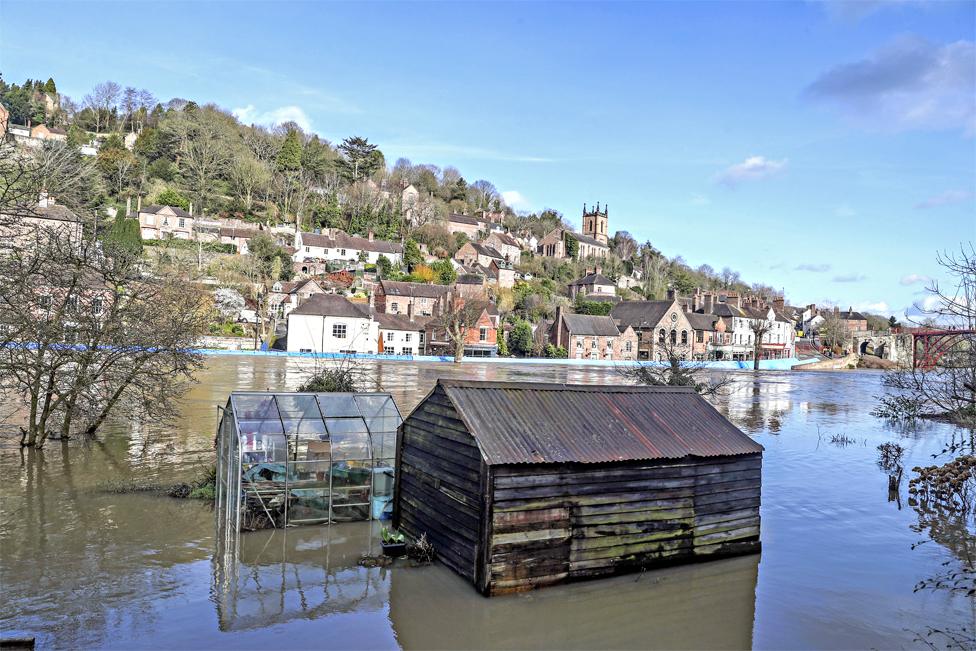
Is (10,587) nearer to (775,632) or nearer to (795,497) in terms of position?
(775,632)

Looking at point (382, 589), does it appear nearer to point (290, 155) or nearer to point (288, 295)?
point (288, 295)

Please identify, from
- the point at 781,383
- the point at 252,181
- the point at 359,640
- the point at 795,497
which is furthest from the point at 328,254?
the point at 359,640

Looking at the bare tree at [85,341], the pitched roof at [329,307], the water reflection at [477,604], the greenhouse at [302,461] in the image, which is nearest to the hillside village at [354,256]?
the pitched roof at [329,307]

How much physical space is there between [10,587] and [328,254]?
7782 cm

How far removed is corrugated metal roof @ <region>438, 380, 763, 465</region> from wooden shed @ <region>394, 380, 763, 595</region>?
1.2 inches

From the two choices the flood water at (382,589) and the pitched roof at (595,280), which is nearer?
the flood water at (382,589)

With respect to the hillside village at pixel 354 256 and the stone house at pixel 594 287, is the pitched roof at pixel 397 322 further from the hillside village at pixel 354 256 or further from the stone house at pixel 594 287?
the stone house at pixel 594 287

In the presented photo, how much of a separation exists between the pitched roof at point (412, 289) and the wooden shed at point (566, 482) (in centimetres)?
6201

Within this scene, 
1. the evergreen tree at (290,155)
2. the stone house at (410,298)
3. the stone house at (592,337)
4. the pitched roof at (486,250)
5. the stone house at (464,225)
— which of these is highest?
the evergreen tree at (290,155)

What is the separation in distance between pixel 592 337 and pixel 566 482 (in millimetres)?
69679

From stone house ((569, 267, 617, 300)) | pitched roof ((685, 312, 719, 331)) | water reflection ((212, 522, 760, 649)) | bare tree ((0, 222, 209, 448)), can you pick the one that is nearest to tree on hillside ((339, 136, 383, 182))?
stone house ((569, 267, 617, 300))

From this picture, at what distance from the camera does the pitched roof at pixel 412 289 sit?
2970 inches

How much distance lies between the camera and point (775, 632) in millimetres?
10883

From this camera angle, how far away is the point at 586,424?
13008mm
